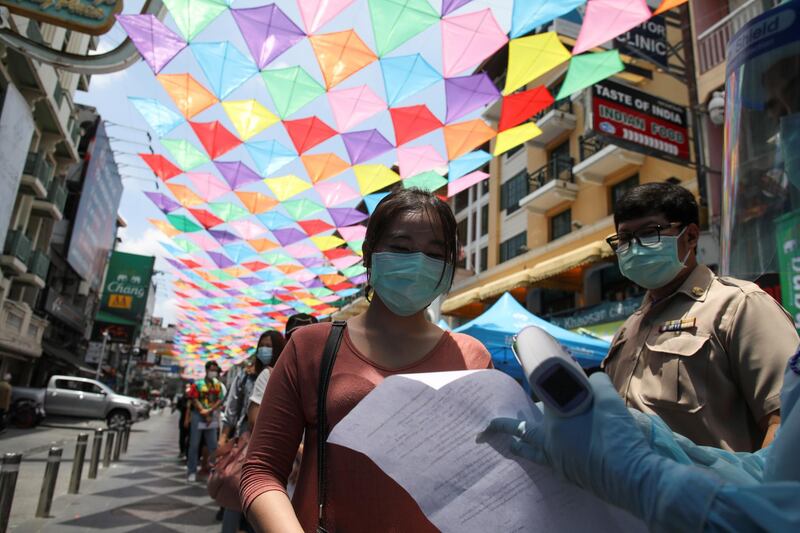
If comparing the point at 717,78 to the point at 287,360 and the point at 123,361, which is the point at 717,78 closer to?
the point at 287,360

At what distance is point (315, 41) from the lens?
287 inches

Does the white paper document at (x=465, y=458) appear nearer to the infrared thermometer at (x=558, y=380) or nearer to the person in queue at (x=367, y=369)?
the infrared thermometer at (x=558, y=380)

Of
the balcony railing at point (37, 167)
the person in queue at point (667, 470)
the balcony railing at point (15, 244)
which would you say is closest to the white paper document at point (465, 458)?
the person in queue at point (667, 470)

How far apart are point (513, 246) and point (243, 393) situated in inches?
635

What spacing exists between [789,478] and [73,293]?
40.2 metres

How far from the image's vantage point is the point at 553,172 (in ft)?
58.2

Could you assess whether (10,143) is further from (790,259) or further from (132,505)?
(790,259)

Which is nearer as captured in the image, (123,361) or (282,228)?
(282,228)

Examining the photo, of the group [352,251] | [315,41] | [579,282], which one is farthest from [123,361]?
[315,41]

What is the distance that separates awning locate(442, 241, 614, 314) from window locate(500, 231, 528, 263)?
9.77 ft

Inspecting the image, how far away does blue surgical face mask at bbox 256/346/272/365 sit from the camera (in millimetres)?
4699

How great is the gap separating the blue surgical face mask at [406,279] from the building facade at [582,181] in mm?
7916

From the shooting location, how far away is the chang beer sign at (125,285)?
33781 millimetres

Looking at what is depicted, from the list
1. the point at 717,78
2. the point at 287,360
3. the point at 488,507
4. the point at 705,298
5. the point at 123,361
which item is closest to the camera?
the point at 488,507
